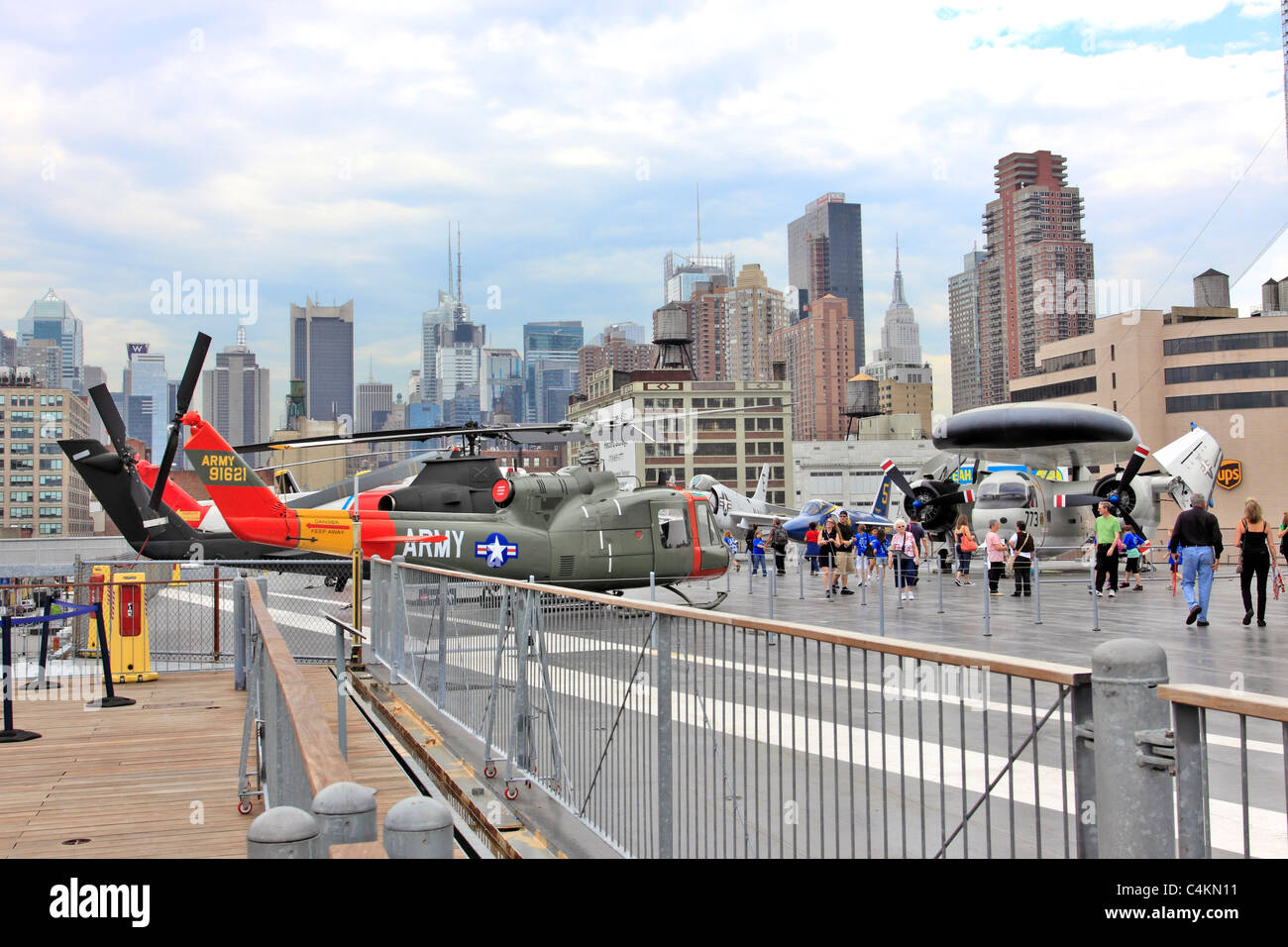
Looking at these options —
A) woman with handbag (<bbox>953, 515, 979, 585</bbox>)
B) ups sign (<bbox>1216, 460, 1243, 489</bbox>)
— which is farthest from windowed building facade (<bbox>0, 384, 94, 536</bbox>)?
woman with handbag (<bbox>953, 515, 979, 585</bbox>)

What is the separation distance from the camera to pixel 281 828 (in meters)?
2.20

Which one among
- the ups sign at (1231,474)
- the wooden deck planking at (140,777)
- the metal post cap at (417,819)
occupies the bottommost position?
the wooden deck planking at (140,777)

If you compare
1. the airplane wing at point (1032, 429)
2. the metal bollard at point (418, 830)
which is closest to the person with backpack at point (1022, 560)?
the airplane wing at point (1032, 429)

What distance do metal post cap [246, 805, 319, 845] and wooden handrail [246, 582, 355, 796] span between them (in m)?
0.45

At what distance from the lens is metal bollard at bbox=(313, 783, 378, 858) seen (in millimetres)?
2396

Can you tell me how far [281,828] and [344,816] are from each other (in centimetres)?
22

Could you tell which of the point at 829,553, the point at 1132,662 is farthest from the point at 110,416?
the point at 1132,662

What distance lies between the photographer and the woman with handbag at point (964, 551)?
95.1ft

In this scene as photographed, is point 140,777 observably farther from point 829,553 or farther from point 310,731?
point 829,553

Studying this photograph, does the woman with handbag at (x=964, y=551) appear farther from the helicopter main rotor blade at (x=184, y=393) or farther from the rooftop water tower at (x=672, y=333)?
the rooftop water tower at (x=672, y=333)

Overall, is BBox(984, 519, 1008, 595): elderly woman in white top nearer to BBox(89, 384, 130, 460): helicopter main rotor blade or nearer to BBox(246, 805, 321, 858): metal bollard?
BBox(89, 384, 130, 460): helicopter main rotor blade

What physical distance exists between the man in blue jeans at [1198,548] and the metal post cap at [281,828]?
16785 mm

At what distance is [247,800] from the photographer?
7457mm
